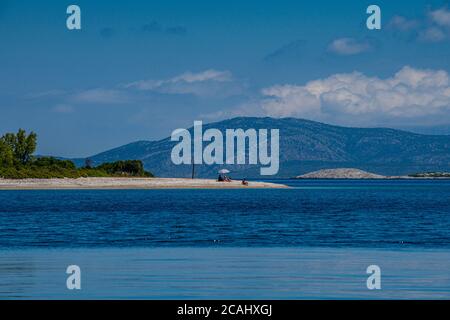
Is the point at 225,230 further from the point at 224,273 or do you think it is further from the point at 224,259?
the point at 224,273

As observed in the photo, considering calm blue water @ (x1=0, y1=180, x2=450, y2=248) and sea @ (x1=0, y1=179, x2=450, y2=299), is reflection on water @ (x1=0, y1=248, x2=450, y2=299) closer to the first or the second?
sea @ (x1=0, y1=179, x2=450, y2=299)

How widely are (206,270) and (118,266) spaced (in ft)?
13.0

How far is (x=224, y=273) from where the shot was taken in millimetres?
36531

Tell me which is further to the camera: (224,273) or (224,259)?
(224,259)

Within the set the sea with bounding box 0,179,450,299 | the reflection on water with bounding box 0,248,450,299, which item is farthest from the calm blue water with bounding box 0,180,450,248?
the reflection on water with bounding box 0,248,450,299

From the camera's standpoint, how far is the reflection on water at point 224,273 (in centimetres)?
3078

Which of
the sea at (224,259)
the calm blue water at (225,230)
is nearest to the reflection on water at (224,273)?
the sea at (224,259)

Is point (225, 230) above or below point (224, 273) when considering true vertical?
above

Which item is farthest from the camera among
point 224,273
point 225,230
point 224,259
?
point 225,230

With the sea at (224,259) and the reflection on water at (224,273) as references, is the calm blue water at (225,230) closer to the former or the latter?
the sea at (224,259)

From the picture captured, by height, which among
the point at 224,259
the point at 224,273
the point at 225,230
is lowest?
the point at 224,273

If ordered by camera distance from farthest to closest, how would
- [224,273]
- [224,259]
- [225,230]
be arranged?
[225,230]
[224,259]
[224,273]

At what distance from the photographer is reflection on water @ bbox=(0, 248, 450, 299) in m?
30.8

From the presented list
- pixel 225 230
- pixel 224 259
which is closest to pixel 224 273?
pixel 224 259
